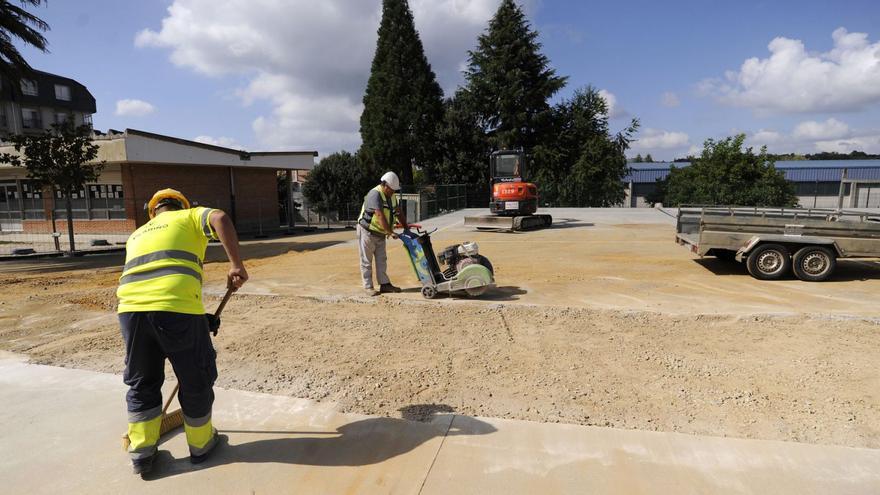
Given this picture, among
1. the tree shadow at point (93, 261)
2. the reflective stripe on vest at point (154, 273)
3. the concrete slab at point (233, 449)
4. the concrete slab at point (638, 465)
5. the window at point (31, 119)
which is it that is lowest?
the tree shadow at point (93, 261)

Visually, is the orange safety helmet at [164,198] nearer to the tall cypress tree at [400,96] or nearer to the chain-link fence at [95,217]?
the chain-link fence at [95,217]

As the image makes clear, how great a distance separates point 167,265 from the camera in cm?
295

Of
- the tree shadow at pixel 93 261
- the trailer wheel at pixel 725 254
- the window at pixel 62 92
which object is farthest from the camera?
the window at pixel 62 92

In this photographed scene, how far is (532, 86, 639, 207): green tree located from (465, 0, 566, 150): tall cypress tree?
1.64 meters

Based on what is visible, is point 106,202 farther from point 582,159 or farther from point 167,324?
point 582,159

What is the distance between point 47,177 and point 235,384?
47.2 ft

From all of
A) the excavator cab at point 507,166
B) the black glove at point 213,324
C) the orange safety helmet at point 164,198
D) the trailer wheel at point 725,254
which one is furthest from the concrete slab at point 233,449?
the excavator cab at point 507,166

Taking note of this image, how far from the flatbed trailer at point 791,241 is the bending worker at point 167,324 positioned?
8.22 m

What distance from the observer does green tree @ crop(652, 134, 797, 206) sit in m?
30.2

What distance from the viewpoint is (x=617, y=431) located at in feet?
11.1

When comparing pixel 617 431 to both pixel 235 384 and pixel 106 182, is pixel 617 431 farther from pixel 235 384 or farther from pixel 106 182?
pixel 106 182

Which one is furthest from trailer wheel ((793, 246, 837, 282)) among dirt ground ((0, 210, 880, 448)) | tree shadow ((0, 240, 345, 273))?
tree shadow ((0, 240, 345, 273))

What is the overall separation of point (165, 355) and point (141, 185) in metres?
19.5

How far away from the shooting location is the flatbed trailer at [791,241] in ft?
26.4
